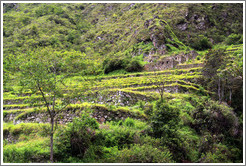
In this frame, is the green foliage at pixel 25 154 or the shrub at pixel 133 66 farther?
the shrub at pixel 133 66

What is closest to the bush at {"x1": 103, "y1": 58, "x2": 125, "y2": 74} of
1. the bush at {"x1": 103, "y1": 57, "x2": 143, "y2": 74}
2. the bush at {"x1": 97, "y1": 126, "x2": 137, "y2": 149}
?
the bush at {"x1": 103, "y1": 57, "x2": 143, "y2": 74}

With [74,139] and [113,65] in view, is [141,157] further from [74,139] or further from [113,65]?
[113,65]

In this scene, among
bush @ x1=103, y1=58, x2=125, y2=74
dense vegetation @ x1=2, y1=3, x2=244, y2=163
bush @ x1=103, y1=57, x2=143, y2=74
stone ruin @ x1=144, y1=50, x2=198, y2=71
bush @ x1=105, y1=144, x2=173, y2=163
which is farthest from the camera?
bush @ x1=103, y1=58, x2=125, y2=74

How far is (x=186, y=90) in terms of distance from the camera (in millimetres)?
22500

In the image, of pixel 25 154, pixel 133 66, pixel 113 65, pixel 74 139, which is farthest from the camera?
pixel 113 65

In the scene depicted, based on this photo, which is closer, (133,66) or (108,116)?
(108,116)

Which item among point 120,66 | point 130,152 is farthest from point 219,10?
point 130,152

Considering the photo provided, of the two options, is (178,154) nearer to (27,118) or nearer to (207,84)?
(27,118)

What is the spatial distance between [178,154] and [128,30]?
68434 mm

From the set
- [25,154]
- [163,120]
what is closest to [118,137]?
[163,120]

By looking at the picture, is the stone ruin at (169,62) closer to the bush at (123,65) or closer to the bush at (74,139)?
the bush at (123,65)

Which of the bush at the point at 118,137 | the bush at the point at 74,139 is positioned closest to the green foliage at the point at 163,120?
the bush at the point at 118,137

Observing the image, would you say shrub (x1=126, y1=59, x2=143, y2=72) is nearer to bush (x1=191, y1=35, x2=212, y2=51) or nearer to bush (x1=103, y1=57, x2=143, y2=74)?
bush (x1=103, y1=57, x2=143, y2=74)

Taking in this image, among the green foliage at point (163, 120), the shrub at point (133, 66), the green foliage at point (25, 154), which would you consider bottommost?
the green foliage at point (25, 154)
